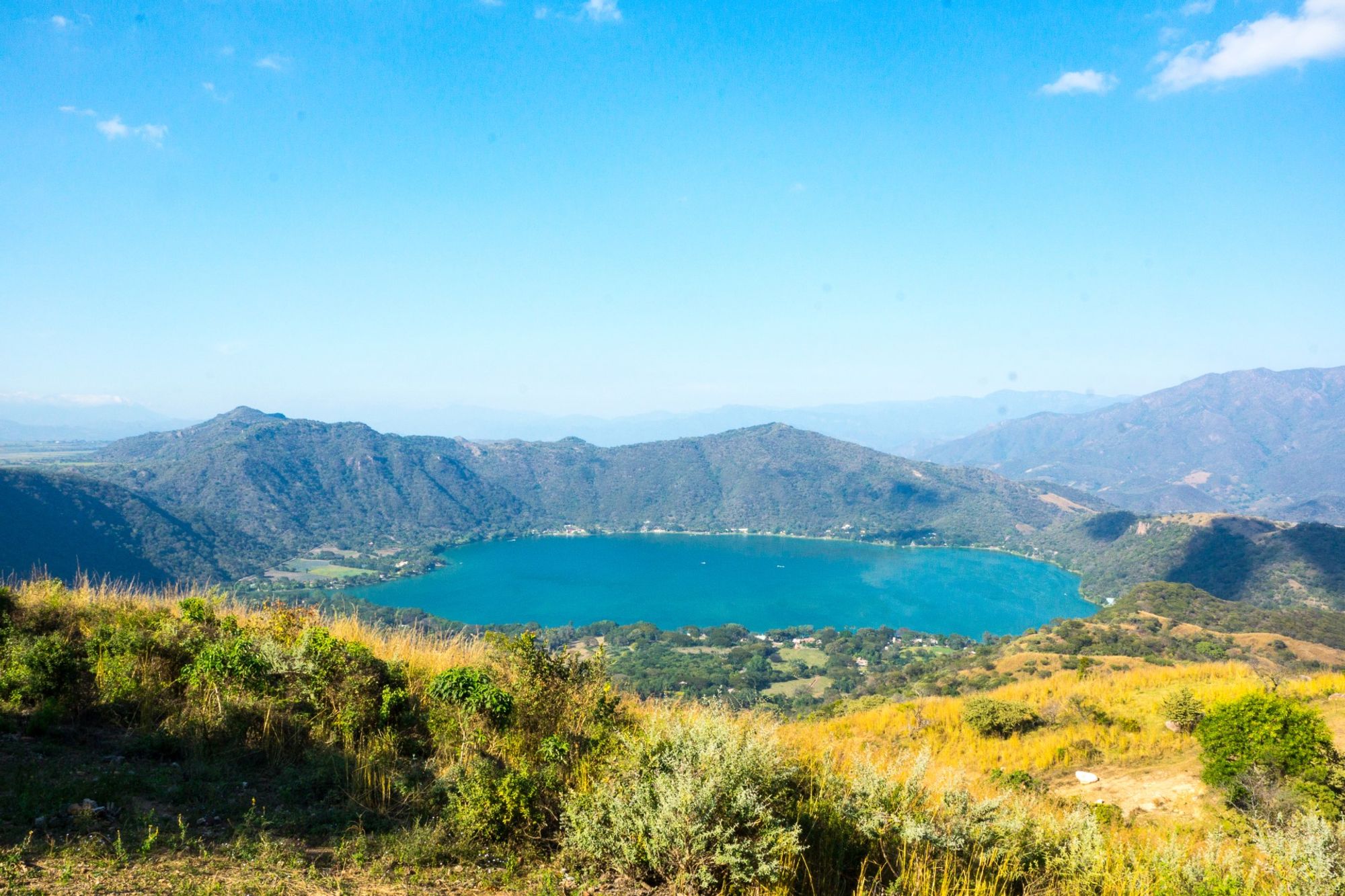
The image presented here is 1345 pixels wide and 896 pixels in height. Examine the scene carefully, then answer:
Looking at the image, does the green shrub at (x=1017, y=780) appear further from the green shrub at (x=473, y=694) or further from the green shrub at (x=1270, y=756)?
the green shrub at (x=473, y=694)

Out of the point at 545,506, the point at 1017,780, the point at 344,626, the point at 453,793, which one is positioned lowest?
the point at 545,506

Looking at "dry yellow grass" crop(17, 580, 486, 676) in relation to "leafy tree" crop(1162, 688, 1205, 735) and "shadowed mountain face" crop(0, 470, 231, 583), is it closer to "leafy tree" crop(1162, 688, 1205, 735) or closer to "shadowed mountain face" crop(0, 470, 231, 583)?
"leafy tree" crop(1162, 688, 1205, 735)

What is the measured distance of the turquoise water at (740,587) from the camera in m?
89.4

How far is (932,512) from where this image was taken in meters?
166

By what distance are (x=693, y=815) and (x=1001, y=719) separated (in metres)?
10.5

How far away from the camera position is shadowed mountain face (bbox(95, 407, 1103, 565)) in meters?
134

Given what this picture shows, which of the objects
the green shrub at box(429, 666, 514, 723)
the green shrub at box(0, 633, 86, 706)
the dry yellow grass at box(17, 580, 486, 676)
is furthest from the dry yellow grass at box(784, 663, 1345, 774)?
the green shrub at box(0, 633, 86, 706)

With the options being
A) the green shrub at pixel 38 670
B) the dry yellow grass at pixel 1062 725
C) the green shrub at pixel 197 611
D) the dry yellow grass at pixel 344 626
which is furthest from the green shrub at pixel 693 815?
the green shrub at pixel 197 611

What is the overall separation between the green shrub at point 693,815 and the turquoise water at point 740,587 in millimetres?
81696

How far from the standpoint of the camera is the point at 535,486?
180125mm

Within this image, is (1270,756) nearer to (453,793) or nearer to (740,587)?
(453,793)

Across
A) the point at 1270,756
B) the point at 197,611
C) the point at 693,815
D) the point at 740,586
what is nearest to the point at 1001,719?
the point at 1270,756

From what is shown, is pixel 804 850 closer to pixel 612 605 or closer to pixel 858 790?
pixel 858 790

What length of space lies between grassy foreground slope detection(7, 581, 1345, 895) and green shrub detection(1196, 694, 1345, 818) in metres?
0.24
